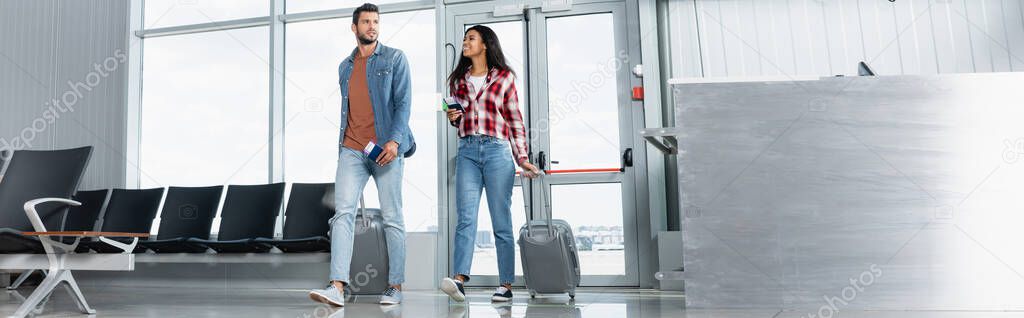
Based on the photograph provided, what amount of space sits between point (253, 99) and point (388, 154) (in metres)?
3.06

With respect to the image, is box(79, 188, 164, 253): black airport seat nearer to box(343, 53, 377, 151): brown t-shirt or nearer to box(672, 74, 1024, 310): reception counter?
box(343, 53, 377, 151): brown t-shirt

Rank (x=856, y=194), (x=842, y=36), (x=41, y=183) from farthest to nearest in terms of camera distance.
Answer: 1. (x=842, y=36)
2. (x=41, y=183)
3. (x=856, y=194)

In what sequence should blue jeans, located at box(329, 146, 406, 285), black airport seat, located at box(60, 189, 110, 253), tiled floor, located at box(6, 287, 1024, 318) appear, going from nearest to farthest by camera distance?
tiled floor, located at box(6, 287, 1024, 318) < blue jeans, located at box(329, 146, 406, 285) < black airport seat, located at box(60, 189, 110, 253)

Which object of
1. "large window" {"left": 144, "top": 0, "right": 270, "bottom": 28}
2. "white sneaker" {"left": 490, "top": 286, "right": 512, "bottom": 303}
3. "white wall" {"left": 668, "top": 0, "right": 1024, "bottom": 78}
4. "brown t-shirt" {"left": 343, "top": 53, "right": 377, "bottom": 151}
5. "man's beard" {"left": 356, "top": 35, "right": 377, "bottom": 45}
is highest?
"large window" {"left": 144, "top": 0, "right": 270, "bottom": 28}

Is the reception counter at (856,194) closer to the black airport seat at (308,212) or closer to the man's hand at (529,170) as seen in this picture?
the man's hand at (529,170)

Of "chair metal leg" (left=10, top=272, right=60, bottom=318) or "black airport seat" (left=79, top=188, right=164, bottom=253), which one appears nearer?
"chair metal leg" (left=10, top=272, right=60, bottom=318)

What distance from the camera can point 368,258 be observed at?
372 cm

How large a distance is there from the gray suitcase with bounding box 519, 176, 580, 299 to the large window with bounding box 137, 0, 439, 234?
154cm

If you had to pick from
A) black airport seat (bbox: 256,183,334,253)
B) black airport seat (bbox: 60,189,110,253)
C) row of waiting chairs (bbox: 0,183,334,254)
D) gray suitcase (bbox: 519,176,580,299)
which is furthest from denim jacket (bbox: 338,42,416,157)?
black airport seat (bbox: 60,189,110,253)

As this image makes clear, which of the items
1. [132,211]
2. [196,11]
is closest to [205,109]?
[196,11]

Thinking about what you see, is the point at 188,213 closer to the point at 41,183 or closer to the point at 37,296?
the point at 41,183

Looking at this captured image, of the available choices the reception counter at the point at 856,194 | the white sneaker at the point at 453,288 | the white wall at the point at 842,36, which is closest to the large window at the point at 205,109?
the white sneaker at the point at 453,288

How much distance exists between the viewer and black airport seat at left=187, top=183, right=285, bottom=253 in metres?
4.45

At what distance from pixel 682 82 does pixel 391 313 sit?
4.35ft
